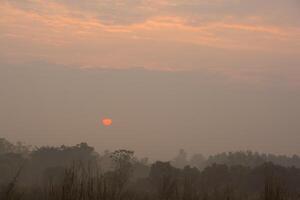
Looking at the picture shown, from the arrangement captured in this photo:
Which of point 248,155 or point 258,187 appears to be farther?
point 248,155

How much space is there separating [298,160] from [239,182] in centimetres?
8827

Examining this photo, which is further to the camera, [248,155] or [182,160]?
[182,160]

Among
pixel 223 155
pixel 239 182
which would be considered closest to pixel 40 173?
pixel 239 182

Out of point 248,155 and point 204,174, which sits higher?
point 248,155

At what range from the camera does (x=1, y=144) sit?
93.0 metres

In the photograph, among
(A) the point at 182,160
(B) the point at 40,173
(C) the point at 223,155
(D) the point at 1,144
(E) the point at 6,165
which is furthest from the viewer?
(A) the point at 182,160

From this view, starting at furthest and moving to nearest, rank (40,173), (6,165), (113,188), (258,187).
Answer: (40,173) < (6,165) < (258,187) < (113,188)

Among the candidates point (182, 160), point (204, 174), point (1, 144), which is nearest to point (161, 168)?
point (204, 174)

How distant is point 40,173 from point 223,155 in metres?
73.7

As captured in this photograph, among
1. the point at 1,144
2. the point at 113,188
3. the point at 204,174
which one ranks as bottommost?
the point at 113,188

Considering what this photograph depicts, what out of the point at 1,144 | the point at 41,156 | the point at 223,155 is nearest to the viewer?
the point at 41,156

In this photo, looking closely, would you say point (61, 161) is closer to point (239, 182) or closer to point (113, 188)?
point (239, 182)

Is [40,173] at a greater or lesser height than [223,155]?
lesser

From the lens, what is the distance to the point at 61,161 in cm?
7562
